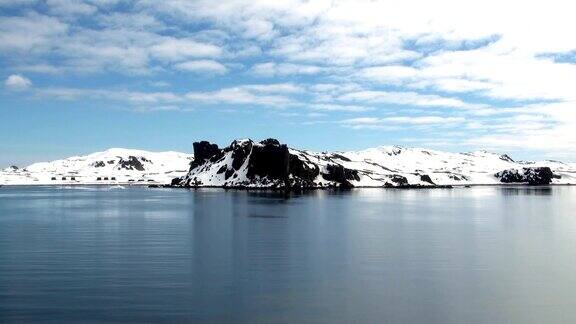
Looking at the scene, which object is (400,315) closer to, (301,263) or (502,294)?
(502,294)

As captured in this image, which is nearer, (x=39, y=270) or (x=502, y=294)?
(x=502, y=294)

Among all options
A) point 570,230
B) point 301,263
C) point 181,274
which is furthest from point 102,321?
point 570,230

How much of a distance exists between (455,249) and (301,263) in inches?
763

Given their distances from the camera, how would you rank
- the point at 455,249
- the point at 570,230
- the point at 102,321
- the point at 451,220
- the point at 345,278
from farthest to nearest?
the point at 451,220, the point at 570,230, the point at 455,249, the point at 345,278, the point at 102,321

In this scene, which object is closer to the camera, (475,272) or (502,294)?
(502,294)

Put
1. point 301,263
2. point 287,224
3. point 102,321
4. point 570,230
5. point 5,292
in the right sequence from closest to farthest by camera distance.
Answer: point 102,321 → point 5,292 → point 301,263 → point 570,230 → point 287,224

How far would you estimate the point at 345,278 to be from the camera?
136 ft

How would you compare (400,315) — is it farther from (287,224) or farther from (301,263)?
(287,224)

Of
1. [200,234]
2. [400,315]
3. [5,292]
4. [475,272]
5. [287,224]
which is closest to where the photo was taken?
[400,315]

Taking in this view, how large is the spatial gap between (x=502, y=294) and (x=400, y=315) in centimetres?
966

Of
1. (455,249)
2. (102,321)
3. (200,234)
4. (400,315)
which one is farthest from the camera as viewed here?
(200,234)

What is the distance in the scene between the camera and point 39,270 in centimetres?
4388

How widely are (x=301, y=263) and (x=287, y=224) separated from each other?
37658mm

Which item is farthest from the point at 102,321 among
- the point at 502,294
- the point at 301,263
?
the point at 502,294
